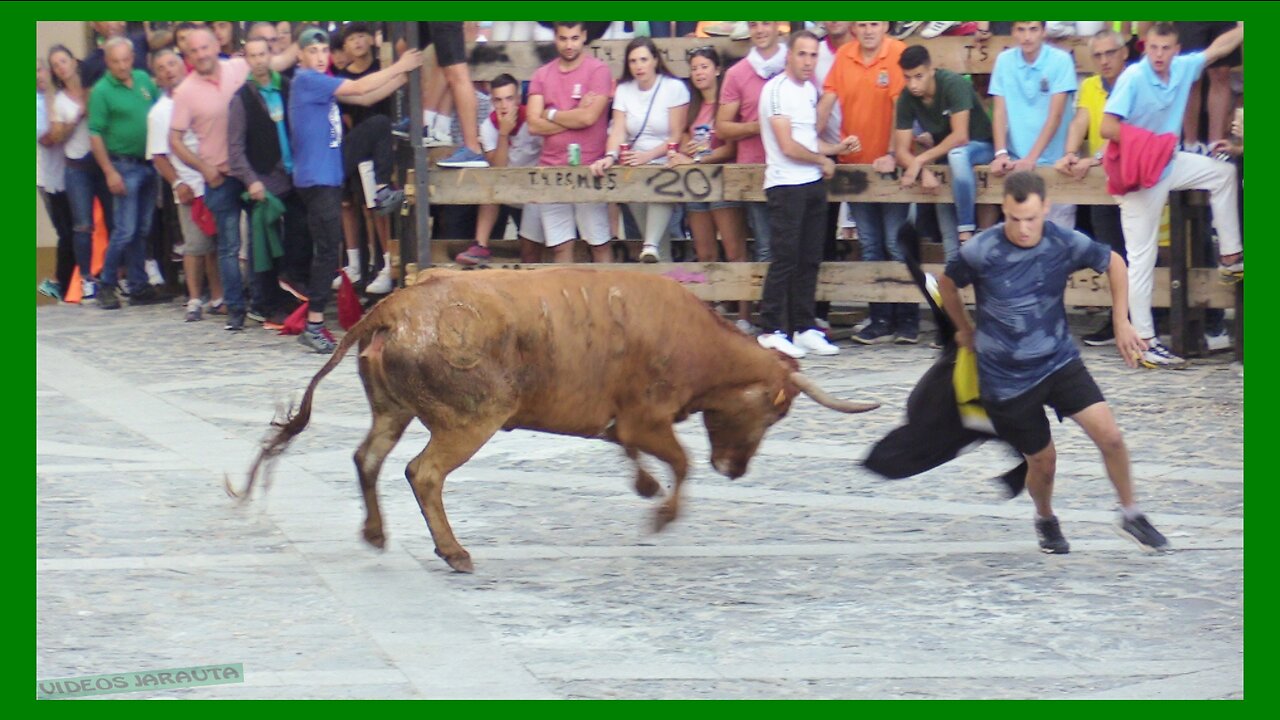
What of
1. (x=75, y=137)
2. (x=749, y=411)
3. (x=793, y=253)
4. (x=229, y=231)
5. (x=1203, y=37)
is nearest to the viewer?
(x=749, y=411)

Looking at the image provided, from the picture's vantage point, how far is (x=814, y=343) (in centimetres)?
1195

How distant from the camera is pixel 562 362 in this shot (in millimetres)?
7219

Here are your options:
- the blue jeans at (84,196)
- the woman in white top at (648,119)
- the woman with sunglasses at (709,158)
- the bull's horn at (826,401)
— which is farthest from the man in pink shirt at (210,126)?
the bull's horn at (826,401)

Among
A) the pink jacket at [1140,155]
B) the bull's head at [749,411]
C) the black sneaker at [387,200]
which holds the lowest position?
the bull's head at [749,411]

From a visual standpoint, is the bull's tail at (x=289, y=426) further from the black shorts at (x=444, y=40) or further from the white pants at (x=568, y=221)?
the black shorts at (x=444, y=40)

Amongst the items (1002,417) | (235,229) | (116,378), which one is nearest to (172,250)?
(235,229)

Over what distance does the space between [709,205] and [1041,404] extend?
556 cm

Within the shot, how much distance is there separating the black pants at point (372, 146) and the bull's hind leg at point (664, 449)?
5946 mm

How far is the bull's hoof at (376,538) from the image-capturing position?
7379 millimetres

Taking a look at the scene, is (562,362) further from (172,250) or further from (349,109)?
(172,250)

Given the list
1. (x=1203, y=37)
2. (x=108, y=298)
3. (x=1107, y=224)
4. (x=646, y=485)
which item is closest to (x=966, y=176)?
(x=1107, y=224)

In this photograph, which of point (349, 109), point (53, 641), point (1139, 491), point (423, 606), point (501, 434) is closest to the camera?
point (53, 641)

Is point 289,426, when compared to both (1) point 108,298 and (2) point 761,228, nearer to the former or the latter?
(2) point 761,228

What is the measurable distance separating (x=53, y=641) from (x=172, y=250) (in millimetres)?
9515
